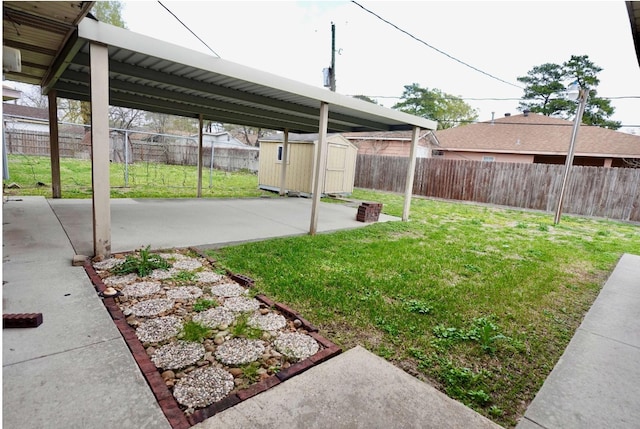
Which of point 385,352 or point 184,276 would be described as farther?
point 184,276

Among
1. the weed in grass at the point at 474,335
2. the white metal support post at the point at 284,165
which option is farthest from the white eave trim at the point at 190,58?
the white metal support post at the point at 284,165

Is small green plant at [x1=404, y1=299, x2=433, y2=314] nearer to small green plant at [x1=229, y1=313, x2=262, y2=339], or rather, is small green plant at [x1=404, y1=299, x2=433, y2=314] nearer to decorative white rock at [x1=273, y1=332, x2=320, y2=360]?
decorative white rock at [x1=273, y1=332, x2=320, y2=360]

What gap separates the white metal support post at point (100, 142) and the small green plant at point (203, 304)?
5.29 feet

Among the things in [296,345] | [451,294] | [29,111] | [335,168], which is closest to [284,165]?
[335,168]

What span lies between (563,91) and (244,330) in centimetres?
2537

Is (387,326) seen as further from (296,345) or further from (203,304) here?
(203,304)

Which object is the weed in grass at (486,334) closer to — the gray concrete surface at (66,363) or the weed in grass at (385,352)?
the weed in grass at (385,352)

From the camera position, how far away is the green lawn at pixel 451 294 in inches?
93.6

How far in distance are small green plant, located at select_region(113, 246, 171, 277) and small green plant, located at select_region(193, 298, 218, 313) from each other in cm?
86

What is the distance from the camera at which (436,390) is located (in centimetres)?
208

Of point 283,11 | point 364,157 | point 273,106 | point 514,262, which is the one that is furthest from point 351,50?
point 514,262

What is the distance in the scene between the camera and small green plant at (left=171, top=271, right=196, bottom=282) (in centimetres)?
344

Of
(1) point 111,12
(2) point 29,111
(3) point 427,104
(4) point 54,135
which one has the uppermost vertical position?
(1) point 111,12

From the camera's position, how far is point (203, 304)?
292cm
